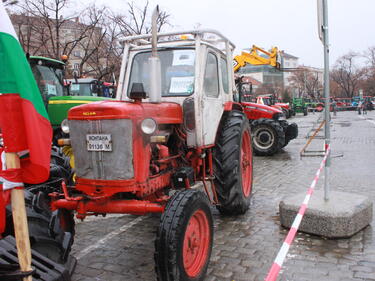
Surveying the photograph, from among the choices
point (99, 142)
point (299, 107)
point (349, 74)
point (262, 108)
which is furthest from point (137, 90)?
point (349, 74)

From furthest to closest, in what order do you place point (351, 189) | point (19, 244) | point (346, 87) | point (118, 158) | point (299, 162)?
point (346, 87), point (299, 162), point (351, 189), point (118, 158), point (19, 244)

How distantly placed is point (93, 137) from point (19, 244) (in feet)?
4.76

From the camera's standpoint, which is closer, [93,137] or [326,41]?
[93,137]

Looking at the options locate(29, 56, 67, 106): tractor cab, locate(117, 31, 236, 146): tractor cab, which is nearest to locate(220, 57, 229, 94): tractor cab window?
locate(117, 31, 236, 146): tractor cab

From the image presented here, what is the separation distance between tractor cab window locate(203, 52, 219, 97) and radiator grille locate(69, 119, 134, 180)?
1.52 m

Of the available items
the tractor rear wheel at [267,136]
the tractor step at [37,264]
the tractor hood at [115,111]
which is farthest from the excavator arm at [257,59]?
the tractor step at [37,264]

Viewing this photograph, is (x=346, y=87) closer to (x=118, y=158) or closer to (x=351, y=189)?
(x=351, y=189)

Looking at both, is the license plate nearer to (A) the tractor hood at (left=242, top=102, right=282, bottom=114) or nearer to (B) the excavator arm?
(A) the tractor hood at (left=242, top=102, right=282, bottom=114)

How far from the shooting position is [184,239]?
121 inches

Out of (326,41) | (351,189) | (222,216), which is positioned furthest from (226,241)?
(351,189)

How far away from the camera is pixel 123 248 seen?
426 centimetres

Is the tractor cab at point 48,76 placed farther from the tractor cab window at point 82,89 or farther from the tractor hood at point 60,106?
the tractor cab window at point 82,89

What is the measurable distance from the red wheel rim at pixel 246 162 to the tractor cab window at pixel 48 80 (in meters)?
4.72

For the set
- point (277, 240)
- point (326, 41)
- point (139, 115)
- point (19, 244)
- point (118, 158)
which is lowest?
point (277, 240)
